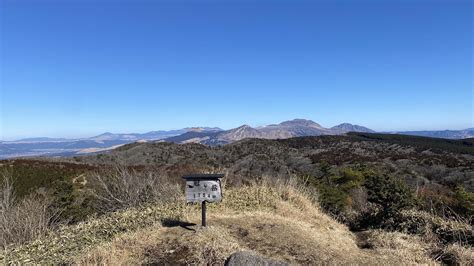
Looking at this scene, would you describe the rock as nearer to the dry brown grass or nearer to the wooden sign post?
the dry brown grass

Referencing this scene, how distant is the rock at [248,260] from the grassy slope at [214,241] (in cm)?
39

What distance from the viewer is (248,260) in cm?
552

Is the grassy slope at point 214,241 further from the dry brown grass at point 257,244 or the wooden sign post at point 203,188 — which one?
the wooden sign post at point 203,188

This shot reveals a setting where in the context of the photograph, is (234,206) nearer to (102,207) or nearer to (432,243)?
(432,243)

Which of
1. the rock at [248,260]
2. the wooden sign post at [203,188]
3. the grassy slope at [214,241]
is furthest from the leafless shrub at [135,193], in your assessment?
the rock at [248,260]

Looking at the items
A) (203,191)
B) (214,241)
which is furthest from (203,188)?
(214,241)

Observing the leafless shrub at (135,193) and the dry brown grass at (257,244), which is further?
the leafless shrub at (135,193)

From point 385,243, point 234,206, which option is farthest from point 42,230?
point 385,243

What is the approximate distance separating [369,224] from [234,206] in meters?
3.47

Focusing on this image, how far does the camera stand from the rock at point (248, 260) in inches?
215

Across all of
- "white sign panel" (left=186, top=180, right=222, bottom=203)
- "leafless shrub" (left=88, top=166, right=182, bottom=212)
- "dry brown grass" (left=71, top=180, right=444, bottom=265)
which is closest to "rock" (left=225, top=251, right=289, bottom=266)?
"dry brown grass" (left=71, top=180, right=444, bottom=265)

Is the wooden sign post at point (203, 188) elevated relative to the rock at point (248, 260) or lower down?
elevated

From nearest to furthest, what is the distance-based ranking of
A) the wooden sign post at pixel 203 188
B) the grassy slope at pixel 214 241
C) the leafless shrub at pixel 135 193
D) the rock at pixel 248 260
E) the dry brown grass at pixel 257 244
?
1. the rock at pixel 248 260
2. the dry brown grass at pixel 257 244
3. the grassy slope at pixel 214 241
4. the wooden sign post at pixel 203 188
5. the leafless shrub at pixel 135 193

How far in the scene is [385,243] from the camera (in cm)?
761
